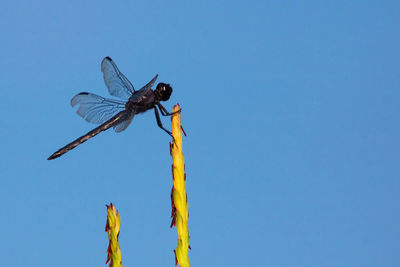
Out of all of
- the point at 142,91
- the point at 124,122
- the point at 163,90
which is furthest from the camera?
the point at 124,122

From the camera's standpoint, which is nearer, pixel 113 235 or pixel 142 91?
pixel 113 235

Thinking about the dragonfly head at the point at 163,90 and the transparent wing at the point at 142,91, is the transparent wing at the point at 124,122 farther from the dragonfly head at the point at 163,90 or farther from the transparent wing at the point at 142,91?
the dragonfly head at the point at 163,90

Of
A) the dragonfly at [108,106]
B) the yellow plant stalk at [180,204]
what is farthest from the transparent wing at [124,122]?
the yellow plant stalk at [180,204]

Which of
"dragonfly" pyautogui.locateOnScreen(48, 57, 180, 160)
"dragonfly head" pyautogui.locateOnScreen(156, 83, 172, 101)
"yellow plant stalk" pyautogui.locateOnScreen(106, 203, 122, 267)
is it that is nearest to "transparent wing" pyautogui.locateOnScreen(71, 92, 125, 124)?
"dragonfly" pyautogui.locateOnScreen(48, 57, 180, 160)

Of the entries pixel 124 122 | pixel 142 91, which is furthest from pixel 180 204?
pixel 124 122

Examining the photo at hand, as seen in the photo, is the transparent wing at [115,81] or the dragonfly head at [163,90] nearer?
the dragonfly head at [163,90]

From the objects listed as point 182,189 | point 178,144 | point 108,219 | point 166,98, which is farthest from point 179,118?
point 166,98

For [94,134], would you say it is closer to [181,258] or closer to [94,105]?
[94,105]

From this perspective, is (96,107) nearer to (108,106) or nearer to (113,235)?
(108,106)
